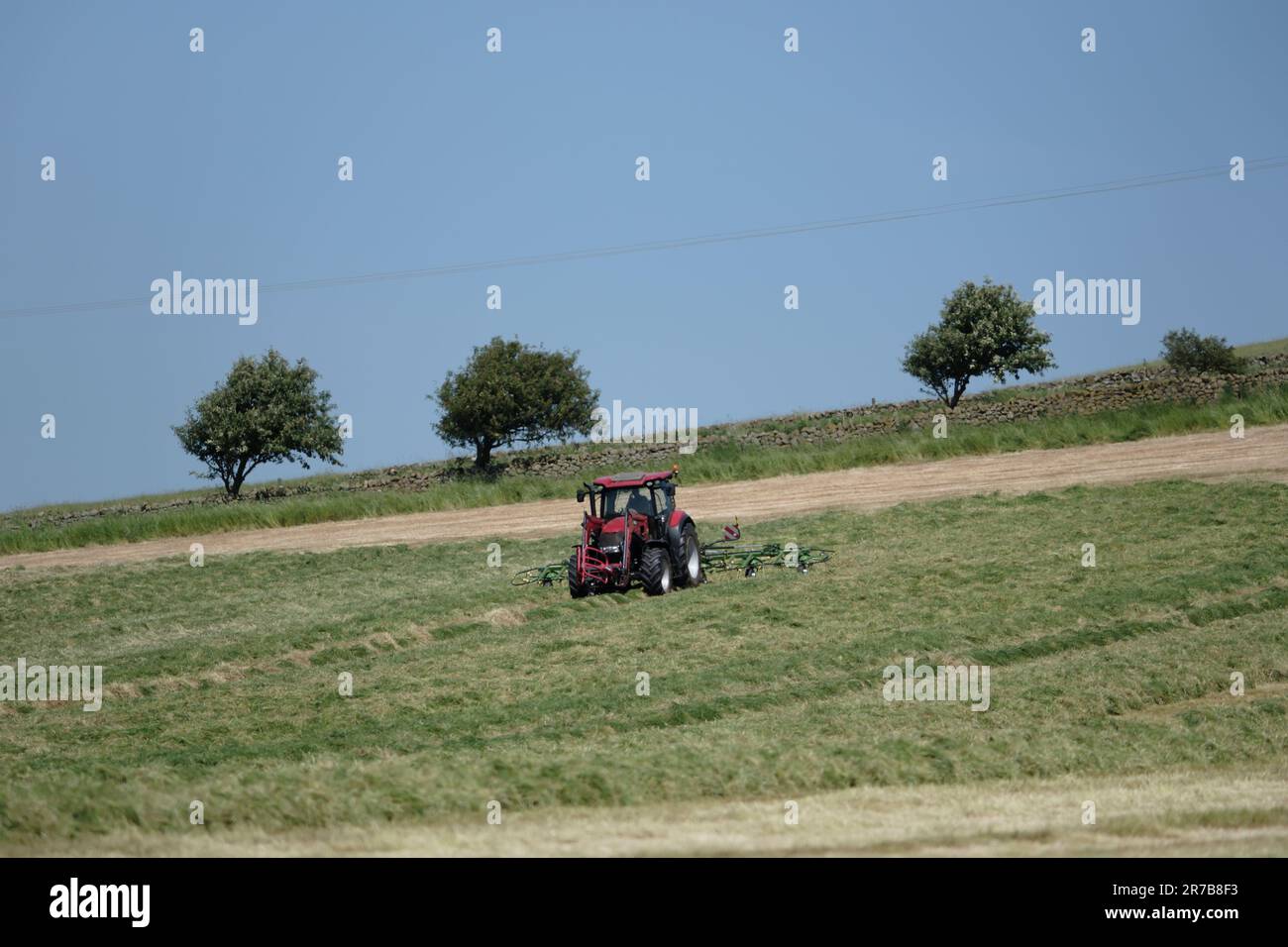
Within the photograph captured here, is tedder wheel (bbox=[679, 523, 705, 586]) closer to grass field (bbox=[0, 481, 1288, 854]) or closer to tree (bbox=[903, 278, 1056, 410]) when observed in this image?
grass field (bbox=[0, 481, 1288, 854])

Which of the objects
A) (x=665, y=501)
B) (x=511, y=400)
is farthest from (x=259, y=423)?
(x=665, y=501)

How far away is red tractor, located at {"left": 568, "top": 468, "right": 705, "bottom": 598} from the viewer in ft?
81.4

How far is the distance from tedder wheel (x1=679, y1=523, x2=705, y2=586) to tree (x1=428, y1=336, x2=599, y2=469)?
3972 cm

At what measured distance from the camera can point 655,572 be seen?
80.7 ft

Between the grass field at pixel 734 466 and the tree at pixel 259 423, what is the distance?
15.1 metres

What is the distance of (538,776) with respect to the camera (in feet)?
42.3

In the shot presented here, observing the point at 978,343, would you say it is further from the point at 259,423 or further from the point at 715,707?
the point at 715,707

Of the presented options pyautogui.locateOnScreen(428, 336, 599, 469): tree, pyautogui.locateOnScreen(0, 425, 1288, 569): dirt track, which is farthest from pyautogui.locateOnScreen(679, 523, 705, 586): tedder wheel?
pyautogui.locateOnScreen(428, 336, 599, 469): tree

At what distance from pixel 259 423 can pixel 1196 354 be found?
4215 centimetres

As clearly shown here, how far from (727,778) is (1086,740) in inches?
154

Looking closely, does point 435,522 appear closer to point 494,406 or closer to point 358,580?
point 358,580
